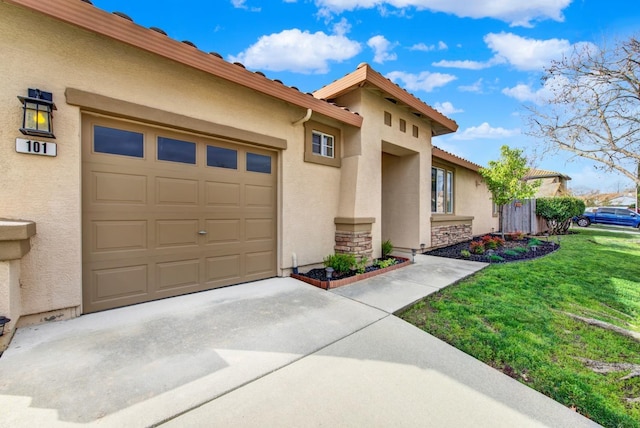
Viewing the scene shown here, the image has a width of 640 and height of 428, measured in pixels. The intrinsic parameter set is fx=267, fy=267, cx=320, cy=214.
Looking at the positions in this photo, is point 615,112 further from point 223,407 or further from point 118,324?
point 118,324

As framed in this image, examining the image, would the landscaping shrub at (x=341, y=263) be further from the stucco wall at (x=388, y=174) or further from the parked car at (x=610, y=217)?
the parked car at (x=610, y=217)

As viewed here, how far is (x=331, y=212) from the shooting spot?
642 cm

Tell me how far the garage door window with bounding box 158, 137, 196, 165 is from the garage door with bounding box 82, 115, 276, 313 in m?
0.01

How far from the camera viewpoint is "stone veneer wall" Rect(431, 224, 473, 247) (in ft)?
29.6

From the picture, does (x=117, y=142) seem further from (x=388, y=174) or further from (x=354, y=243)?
(x=388, y=174)

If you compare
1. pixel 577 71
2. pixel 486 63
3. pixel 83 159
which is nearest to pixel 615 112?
pixel 577 71

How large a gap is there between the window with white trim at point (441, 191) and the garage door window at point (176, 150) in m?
7.96

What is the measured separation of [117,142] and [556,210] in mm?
19188

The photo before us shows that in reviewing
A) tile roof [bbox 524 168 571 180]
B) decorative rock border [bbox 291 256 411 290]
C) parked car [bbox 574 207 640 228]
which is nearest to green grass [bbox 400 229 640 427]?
decorative rock border [bbox 291 256 411 290]

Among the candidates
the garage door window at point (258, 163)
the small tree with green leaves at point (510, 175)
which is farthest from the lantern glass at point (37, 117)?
the small tree with green leaves at point (510, 175)

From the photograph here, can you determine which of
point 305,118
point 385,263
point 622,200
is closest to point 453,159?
point 385,263

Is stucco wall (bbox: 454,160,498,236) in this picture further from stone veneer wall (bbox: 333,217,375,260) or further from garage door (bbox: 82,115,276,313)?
garage door (bbox: 82,115,276,313)

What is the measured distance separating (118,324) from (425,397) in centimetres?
353

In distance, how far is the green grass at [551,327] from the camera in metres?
2.45
